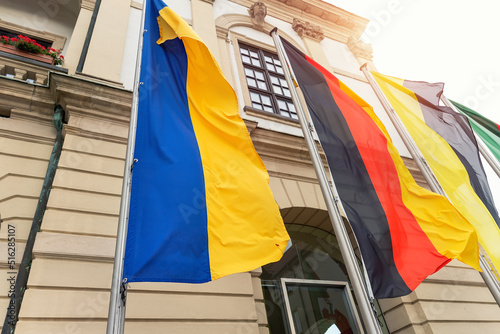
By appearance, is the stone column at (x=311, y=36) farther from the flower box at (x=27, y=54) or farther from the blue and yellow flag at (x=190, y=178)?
the blue and yellow flag at (x=190, y=178)

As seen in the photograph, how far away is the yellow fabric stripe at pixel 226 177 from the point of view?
3471mm

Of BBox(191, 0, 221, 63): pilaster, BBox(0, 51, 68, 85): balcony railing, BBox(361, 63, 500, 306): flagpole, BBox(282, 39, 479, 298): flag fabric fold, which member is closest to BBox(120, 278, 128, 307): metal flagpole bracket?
BBox(282, 39, 479, 298): flag fabric fold

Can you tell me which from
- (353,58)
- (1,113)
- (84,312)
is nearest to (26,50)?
(1,113)

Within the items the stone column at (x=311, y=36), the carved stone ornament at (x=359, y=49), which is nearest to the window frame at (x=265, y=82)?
the stone column at (x=311, y=36)

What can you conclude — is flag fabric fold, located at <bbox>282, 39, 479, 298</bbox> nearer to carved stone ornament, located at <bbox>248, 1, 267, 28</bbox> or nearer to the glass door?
the glass door

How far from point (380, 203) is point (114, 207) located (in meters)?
3.96

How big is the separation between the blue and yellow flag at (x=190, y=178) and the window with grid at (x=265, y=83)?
15.9 feet

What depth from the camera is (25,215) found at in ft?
16.5

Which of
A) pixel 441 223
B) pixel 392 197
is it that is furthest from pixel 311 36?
pixel 441 223

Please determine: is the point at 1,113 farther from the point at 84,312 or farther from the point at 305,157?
the point at 305,157

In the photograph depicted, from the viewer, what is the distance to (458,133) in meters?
7.16

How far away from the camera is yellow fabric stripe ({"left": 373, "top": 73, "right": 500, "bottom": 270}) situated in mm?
5500

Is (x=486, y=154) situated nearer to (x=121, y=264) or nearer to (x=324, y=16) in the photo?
(x=121, y=264)

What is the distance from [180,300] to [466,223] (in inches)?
158
